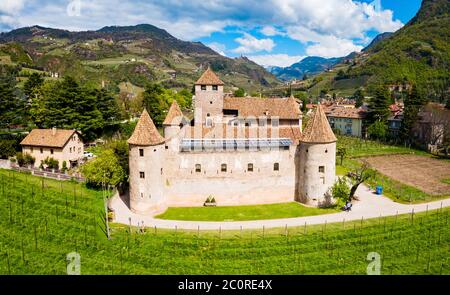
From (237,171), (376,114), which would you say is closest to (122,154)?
(237,171)

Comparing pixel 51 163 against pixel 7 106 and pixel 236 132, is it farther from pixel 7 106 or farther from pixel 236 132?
pixel 236 132

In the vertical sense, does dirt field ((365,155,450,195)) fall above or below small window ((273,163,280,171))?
below

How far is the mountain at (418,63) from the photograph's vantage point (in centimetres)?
14588

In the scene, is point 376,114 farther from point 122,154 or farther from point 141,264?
point 141,264

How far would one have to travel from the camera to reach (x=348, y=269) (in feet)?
90.2

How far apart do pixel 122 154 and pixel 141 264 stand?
73.9 feet

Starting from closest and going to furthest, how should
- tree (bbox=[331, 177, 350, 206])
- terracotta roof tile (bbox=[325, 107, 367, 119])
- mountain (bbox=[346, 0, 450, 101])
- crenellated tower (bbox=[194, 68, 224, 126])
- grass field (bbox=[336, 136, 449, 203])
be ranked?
1. tree (bbox=[331, 177, 350, 206])
2. grass field (bbox=[336, 136, 449, 203])
3. crenellated tower (bbox=[194, 68, 224, 126])
4. terracotta roof tile (bbox=[325, 107, 367, 119])
5. mountain (bbox=[346, 0, 450, 101])

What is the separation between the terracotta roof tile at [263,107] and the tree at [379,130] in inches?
1516

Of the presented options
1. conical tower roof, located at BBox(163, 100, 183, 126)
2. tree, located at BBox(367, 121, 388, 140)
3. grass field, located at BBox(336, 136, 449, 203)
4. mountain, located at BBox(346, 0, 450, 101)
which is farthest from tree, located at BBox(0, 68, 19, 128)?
mountain, located at BBox(346, 0, 450, 101)

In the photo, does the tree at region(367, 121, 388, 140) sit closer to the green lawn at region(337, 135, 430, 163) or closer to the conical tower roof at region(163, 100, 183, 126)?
the green lawn at region(337, 135, 430, 163)

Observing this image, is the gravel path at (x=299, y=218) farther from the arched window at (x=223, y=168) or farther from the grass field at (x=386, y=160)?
the arched window at (x=223, y=168)

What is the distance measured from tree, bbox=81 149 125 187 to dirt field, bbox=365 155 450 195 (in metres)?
39.1

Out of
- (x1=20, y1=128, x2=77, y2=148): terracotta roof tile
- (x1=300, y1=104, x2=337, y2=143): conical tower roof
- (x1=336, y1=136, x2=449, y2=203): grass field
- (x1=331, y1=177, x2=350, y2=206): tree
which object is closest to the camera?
(x1=331, y1=177, x2=350, y2=206): tree

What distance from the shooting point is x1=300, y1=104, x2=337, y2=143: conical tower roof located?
41656mm
